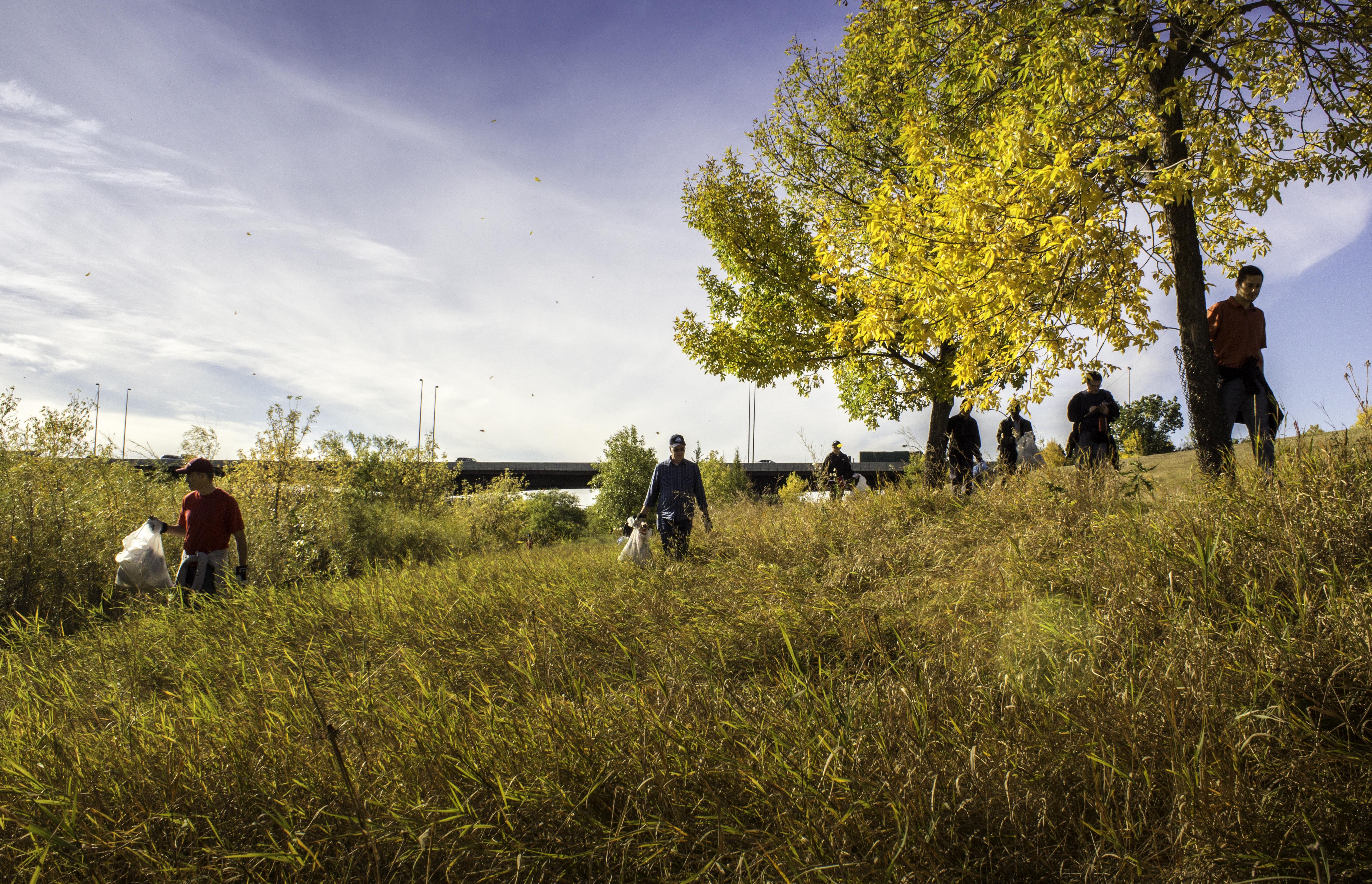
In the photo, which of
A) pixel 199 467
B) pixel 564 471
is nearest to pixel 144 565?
pixel 199 467

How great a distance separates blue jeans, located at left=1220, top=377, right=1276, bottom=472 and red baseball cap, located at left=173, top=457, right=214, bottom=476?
379 inches

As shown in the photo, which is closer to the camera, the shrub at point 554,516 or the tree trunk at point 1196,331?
the tree trunk at point 1196,331

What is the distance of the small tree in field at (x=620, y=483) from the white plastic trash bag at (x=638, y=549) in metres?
21.8

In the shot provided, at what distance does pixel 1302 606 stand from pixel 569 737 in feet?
10.7

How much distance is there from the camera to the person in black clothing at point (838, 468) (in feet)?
39.1

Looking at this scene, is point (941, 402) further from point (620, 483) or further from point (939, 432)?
point (620, 483)

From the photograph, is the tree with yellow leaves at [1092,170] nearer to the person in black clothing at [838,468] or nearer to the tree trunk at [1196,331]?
the tree trunk at [1196,331]

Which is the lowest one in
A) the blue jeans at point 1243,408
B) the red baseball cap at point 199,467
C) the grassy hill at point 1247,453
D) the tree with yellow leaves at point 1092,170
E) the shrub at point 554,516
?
the shrub at point 554,516

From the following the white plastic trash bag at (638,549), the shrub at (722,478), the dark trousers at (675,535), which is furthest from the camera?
the shrub at (722,478)

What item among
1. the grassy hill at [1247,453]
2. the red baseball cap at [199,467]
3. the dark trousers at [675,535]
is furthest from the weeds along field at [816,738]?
the dark trousers at [675,535]

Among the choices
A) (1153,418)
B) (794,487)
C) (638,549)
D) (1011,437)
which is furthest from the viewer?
(1153,418)

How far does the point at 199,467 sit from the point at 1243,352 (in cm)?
992

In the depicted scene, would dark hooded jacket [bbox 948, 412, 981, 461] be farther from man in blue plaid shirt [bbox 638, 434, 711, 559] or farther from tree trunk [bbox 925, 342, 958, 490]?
man in blue plaid shirt [bbox 638, 434, 711, 559]

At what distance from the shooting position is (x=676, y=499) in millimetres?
7367
